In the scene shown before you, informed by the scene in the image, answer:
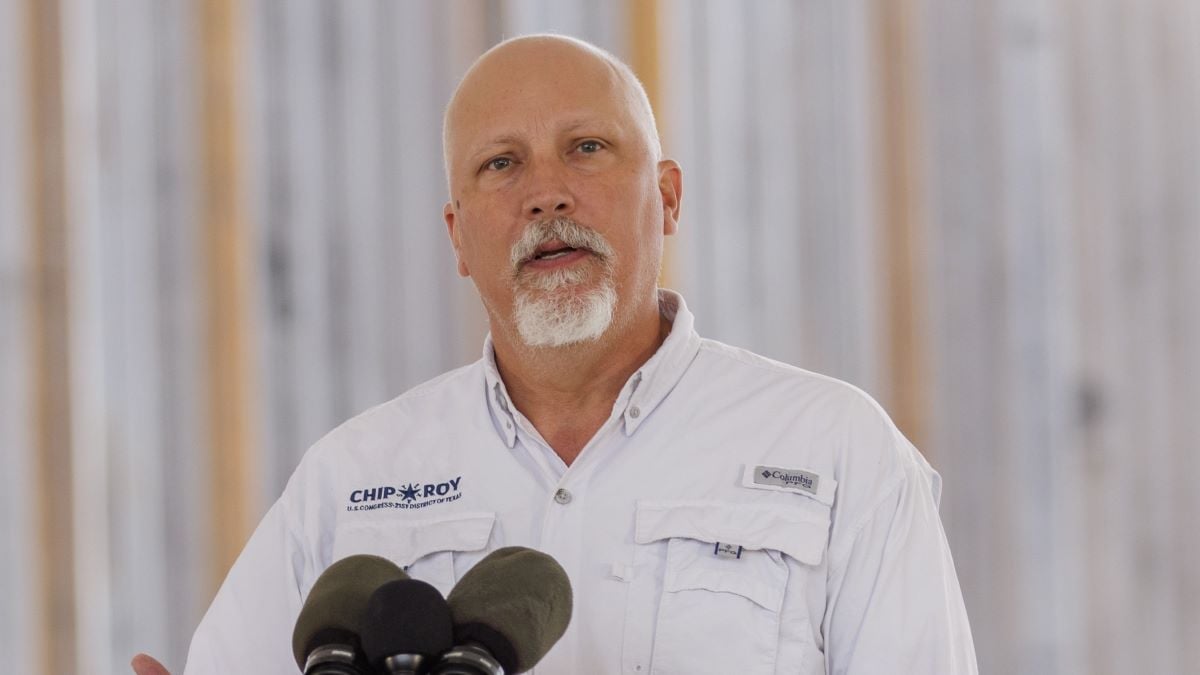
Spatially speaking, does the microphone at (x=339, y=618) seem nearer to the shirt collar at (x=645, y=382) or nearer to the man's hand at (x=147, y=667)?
the man's hand at (x=147, y=667)

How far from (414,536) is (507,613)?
0.87 metres

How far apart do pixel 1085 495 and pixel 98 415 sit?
81.5 inches

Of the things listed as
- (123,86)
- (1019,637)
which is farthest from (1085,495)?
(123,86)

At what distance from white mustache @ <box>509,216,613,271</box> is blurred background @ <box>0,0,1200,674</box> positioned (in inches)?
40.6

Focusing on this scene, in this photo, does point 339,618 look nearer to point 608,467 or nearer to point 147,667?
point 147,667

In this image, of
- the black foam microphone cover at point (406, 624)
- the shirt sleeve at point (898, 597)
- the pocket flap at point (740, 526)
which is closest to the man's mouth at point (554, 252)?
the pocket flap at point (740, 526)

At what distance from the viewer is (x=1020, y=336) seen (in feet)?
9.46

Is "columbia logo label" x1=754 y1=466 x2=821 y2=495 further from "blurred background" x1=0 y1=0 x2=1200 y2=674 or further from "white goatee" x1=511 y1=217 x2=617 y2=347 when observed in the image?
"blurred background" x1=0 y1=0 x2=1200 y2=674

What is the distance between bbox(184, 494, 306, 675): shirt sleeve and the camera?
1.84 m

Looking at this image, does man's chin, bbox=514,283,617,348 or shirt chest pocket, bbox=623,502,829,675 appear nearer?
shirt chest pocket, bbox=623,502,829,675

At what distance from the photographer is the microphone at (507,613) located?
896mm

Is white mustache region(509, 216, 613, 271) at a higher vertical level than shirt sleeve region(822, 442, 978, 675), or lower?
higher

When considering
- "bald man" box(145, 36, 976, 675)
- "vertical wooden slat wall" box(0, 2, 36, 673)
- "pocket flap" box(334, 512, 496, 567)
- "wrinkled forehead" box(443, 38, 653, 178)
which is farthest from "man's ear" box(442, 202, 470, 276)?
"vertical wooden slat wall" box(0, 2, 36, 673)

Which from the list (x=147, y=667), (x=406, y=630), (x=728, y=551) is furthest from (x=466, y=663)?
(x=728, y=551)
